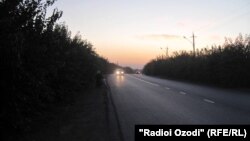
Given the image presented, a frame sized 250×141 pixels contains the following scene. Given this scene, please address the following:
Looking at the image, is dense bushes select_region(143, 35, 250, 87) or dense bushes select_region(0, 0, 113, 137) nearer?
dense bushes select_region(0, 0, 113, 137)

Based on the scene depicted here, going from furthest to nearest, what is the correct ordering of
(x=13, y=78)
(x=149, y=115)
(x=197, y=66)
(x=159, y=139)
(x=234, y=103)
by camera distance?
1. (x=197, y=66)
2. (x=234, y=103)
3. (x=149, y=115)
4. (x=13, y=78)
5. (x=159, y=139)

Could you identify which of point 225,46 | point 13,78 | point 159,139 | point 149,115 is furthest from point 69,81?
point 225,46

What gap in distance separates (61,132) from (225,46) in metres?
29.4

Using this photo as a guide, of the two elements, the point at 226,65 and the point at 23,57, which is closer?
the point at 23,57

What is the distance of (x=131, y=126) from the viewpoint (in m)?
14.5

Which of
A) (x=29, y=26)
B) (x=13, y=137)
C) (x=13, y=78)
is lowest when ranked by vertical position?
(x=13, y=137)

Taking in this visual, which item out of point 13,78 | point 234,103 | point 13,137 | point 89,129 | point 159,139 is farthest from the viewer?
point 234,103

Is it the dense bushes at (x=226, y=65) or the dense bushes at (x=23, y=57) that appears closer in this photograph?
the dense bushes at (x=23, y=57)

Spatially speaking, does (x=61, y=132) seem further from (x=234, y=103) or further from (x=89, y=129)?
(x=234, y=103)

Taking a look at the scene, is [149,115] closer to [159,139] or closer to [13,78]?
[13,78]

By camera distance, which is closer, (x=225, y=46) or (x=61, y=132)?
(x=61, y=132)

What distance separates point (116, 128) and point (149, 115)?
3.14 meters

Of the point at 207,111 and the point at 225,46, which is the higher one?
the point at 225,46

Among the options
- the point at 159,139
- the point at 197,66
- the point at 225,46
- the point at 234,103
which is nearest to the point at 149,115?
the point at 234,103
